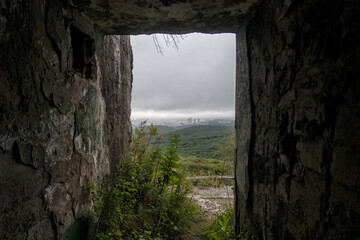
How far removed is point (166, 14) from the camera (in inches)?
64.6

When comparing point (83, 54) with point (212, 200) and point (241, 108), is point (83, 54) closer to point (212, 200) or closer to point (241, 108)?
point (241, 108)

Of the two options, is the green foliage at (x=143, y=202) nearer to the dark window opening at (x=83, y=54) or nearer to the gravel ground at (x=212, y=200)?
the gravel ground at (x=212, y=200)

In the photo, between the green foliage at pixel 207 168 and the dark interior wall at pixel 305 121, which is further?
the green foliage at pixel 207 168

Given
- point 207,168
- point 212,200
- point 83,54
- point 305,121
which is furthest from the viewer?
point 207,168

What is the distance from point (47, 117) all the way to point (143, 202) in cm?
184

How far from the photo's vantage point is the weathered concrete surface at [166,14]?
151cm

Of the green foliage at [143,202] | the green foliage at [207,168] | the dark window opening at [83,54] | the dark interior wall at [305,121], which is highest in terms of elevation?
the dark window opening at [83,54]

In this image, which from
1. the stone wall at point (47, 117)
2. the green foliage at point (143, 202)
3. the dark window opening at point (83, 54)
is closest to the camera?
the stone wall at point (47, 117)

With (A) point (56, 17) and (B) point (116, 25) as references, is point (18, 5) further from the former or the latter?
(B) point (116, 25)

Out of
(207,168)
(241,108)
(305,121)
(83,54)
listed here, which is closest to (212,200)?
(241,108)

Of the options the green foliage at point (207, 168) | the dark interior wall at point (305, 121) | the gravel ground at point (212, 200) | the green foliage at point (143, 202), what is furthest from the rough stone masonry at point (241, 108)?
the green foliage at point (207, 168)

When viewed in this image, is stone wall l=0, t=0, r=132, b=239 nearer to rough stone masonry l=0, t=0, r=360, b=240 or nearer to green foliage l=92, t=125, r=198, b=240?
rough stone masonry l=0, t=0, r=360, b=240

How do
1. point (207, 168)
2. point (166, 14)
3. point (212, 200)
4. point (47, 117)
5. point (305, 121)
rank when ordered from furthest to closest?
1. point (207, 168)
2. point (212, 200)
3. point (166, 14)
4. point (47, 117)
5. point (305, 121)

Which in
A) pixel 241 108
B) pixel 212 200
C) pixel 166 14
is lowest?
pixel 212 200
